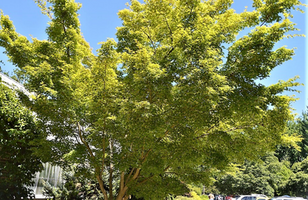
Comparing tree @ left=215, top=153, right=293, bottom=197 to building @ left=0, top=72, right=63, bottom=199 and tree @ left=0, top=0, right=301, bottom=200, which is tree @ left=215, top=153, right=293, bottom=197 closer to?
building @ left=0, top=72, right=63, bottom=199

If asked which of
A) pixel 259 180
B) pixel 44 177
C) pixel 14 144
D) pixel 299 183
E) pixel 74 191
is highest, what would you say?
pixel 259 180

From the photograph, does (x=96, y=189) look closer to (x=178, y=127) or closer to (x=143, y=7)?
(x=178, y=127)

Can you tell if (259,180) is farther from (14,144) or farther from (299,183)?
(14,144)

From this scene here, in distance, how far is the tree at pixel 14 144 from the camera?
9406 millimetres

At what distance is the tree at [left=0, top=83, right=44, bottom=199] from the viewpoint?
30.9 ft

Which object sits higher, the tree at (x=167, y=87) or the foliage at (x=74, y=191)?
the tree at (x=167, y=87)

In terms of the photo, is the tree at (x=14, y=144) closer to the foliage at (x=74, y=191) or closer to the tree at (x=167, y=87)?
the tree at (x=167, y=87)

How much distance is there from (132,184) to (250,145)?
428 centimetres

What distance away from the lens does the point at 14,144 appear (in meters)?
9.94

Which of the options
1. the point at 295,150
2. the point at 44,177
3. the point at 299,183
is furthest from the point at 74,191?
the point at 295,150

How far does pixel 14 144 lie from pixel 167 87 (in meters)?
7.12

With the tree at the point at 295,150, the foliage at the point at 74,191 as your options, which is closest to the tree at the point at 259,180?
the tree at the point at 295,150

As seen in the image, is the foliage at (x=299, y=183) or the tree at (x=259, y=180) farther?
the tree at (x=259, y=180)

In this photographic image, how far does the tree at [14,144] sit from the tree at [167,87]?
133 centimetres
